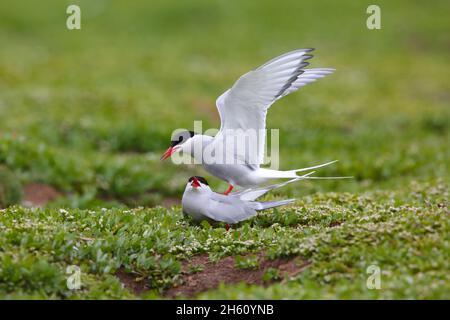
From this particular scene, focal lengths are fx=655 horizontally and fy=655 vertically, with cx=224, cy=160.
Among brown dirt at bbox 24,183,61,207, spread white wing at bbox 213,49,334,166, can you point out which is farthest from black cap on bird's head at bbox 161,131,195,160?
brown dirt at bbox 24,183,61,207

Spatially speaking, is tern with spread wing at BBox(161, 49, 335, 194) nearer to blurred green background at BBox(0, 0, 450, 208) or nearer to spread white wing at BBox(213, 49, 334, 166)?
spread white wing at BBox(213, 49, 334, 166)

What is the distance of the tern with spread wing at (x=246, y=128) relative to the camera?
25.5 feet

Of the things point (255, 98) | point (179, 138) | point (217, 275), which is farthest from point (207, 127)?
point (217, 275)

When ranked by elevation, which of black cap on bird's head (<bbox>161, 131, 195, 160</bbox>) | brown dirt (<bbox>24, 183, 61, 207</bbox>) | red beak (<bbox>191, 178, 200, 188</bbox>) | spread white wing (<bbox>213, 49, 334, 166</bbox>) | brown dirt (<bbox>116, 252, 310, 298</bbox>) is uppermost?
spread white wing (<bbox>213, 49, 334, 166</bbox>)

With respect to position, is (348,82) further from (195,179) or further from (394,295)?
(394,295)

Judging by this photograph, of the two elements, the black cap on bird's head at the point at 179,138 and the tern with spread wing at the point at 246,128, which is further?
the black cap on bird's head at the point at 179,138

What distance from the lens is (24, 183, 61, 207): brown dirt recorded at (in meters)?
11.9

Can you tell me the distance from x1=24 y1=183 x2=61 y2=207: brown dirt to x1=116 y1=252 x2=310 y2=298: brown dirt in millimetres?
5405

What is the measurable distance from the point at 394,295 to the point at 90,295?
9.53 ft

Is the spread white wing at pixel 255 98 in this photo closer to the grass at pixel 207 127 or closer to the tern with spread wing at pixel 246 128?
the tern with spread wing at pixel 246 128

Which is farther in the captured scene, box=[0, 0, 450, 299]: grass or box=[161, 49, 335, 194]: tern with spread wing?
box=[161, 49, 335, 194]: tern with spread wing

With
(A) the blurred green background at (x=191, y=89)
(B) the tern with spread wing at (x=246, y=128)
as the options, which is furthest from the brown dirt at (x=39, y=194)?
(B) the tern with spread wing at (x=246, y=128)

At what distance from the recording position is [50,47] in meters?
26.1

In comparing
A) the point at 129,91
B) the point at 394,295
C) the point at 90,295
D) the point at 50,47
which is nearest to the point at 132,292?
the point at 90,295
